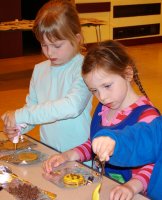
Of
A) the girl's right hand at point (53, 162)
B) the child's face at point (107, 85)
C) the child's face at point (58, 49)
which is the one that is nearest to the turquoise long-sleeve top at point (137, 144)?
the child's face at point (107, 85)

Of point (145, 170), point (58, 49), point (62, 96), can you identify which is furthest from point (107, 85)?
point (62, 96)

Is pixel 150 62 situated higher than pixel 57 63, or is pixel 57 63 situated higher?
pixel 57 63

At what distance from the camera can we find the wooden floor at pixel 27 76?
14.9 feet

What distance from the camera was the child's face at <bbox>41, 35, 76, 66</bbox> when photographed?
1.74 m

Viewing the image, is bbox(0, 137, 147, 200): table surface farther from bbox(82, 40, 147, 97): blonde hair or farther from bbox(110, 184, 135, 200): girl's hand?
bbox(82, 40, 147, 97): blonde hair

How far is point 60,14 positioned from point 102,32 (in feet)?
21.6

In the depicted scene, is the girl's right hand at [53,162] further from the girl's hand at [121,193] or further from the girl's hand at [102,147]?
the girl's hand at [102,147]

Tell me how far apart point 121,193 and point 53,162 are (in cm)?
34

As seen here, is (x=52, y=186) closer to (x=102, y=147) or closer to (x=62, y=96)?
(x=102, y=147)

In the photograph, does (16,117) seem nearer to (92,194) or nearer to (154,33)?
(92,194)

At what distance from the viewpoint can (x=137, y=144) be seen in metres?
1.15

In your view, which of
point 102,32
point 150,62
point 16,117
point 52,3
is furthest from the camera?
point 102,32

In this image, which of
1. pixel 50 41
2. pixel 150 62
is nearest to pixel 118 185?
pixel 50 41

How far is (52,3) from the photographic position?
1.86m
